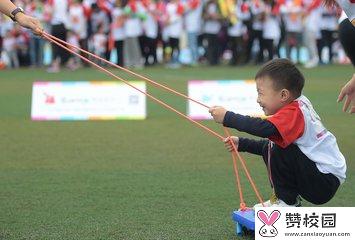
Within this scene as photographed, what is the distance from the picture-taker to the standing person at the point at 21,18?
511cm

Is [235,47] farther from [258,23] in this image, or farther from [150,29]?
[150,29]

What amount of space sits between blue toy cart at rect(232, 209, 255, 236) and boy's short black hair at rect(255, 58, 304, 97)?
77 cm

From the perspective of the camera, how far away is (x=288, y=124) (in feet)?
14.9

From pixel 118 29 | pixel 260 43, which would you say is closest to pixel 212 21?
pixel 260 43

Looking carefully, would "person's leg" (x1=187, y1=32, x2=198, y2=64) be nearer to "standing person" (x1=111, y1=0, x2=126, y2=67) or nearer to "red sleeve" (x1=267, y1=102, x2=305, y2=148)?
"standing person" (x1=111, y1=0, x2=126, y2=67)

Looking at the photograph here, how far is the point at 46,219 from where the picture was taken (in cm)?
528

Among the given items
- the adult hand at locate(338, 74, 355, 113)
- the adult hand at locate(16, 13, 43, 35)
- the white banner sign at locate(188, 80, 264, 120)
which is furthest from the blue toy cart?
the white banner sign at locate(188, 80, 264, 120)

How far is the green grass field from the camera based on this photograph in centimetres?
511

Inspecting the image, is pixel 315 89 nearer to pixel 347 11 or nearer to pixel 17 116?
pixel 17 116

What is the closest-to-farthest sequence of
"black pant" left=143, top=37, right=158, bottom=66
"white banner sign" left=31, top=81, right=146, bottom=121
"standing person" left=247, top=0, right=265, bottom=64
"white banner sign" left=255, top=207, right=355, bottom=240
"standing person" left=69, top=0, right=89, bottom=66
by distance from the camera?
1. "white banner sign" left=255, top=207, right=355, bottom=240
2. "white banner sign" left=31, top=81, right=146, bottom=121
3. "standing person" left=69, top=0, right=89, bottom=66
4. "standing person" left=247, top=0, right=265, bottom=64
5. "black pant" left=143, top=37, right=158, bottom=66

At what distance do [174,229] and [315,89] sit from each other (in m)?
11.0

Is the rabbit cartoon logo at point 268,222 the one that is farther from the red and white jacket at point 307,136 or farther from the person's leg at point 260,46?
the person's leg at point 260,46

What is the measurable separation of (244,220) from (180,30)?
19.5 meters

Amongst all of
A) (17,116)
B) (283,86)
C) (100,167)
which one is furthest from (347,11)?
(17,116)
